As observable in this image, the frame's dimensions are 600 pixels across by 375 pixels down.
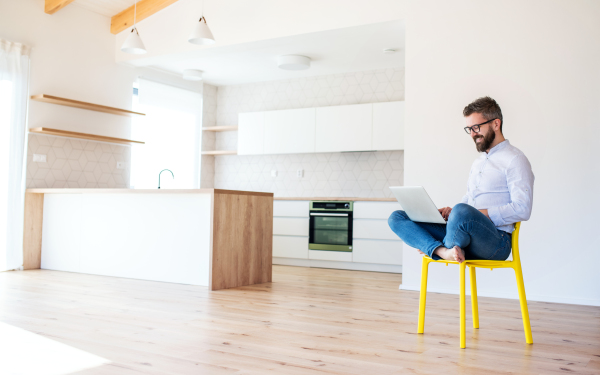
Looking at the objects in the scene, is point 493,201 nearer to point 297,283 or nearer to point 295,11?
point 297,283

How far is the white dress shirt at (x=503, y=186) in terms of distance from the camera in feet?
7.64

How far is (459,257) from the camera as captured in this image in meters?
2.28

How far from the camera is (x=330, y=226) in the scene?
5699 millimetres

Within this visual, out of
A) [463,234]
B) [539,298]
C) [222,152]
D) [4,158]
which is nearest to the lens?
[463,234]

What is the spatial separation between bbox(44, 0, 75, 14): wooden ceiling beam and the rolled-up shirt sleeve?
447 centimetres

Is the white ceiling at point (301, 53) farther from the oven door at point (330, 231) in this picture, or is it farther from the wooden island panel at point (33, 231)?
the wooden island panel at point (33, 231)

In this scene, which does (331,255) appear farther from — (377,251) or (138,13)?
(138,13)

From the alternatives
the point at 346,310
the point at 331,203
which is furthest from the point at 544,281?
the point at 331,203

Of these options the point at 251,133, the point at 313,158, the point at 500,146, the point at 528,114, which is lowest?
the point at 500,146

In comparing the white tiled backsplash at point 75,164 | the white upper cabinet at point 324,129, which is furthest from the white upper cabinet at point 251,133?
the white tiled backsplash at point 75,164

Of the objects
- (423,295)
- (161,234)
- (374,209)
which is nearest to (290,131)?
(374,209)

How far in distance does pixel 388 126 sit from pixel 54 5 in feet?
11.6

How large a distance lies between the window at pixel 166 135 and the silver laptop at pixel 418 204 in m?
4.47

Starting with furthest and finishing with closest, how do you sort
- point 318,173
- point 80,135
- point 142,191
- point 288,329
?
1. point 318,173
2. point 80,135
3. point 142,191
4. point 288,329
